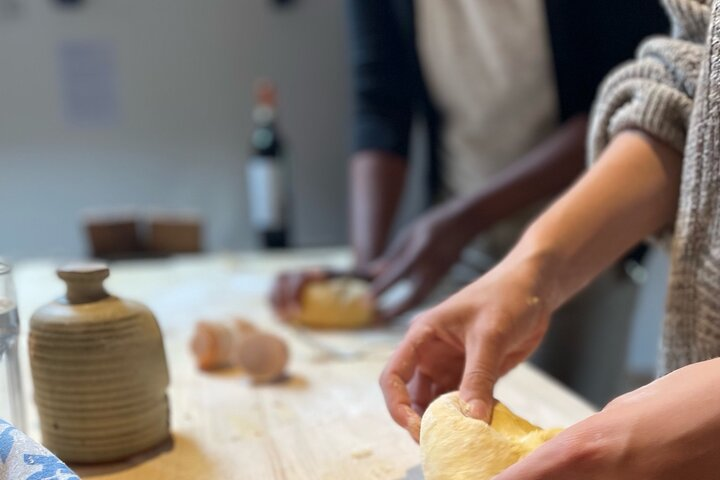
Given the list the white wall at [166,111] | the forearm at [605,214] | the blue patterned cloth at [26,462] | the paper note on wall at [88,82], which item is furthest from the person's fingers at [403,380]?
the paper note on wall at [88,82]

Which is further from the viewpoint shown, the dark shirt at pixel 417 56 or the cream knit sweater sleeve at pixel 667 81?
the dark shirt at pixel 417 56

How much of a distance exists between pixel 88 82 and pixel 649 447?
186 cm

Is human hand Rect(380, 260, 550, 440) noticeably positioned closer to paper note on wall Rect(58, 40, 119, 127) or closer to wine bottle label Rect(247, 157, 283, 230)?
wine bottle label Rect(247, 157, 283, 230)

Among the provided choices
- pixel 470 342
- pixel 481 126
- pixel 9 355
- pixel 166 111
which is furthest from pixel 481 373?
pixel 166 111

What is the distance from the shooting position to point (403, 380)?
19.9 inches

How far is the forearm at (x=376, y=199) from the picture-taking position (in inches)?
48.6

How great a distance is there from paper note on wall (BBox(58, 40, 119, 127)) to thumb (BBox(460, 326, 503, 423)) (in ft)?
5.44

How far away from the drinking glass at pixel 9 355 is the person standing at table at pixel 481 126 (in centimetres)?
49

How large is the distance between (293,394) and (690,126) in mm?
456

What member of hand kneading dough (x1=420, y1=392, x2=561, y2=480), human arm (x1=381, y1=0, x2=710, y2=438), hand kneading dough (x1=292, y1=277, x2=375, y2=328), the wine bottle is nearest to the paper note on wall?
the wine bottle

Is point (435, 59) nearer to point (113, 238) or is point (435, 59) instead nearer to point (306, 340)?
point (306, 340)

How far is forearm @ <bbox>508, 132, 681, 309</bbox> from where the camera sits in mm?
559

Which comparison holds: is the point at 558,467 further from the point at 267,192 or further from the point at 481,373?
the point at 267,192

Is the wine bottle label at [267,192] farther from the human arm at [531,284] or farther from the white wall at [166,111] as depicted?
the human arm at [531,284]
